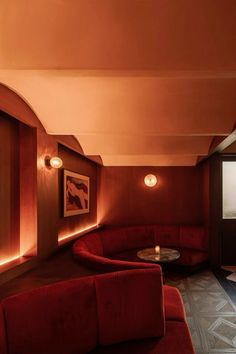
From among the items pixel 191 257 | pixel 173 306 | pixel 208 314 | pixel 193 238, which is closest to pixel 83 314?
pixel 173 306

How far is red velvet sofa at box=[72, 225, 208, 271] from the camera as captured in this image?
14.7 feet

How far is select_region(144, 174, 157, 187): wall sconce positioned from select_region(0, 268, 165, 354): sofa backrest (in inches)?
151

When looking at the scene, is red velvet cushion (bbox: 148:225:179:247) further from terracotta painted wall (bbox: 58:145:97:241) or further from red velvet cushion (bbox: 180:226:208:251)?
terracotta painted wall (bbox: 58:145:97:241)

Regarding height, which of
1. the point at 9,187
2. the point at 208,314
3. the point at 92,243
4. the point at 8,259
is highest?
the point at 9,187

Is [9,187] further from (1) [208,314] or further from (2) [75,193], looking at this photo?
(1) [208,314]

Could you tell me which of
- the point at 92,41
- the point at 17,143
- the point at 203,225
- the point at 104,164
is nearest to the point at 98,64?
the point at 92,41

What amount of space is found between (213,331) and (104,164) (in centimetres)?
401

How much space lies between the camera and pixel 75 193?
13.4ft

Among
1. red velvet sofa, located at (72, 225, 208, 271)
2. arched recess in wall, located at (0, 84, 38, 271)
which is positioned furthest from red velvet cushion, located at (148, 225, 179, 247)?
arched recess in wall, located at (0, 84, 38, 271)

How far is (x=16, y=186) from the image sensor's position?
2.48 metres

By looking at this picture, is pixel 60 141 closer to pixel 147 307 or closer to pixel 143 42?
pixel 143 42

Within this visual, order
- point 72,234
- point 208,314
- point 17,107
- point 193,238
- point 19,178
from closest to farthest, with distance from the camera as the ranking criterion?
1. point 17,107
2. point 19,178
3. point 208,314
4. point 72,234
5. point 193,238

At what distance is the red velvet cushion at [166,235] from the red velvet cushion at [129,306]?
11.4 feet

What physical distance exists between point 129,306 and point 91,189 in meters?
3.56
